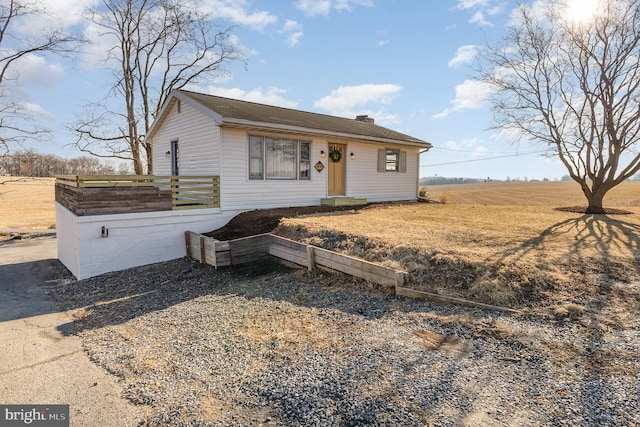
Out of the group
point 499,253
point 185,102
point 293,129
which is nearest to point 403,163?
point 293,129

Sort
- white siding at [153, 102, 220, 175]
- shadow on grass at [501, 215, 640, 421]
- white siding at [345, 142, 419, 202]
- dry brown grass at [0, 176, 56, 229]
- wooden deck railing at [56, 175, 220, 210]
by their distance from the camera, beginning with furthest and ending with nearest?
dry brown grass at [0, 176, 56, 229]
white siding at [345, 142, 419, 202]
white siding at [153, 102, 220, 175]
wooden deck railing at [56, 175, 220, 210]
shadow on grass at [501, 215, 640, 421]

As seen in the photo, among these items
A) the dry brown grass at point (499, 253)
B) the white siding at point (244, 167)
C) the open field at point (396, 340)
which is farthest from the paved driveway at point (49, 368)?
the white siding at point (244, 167)

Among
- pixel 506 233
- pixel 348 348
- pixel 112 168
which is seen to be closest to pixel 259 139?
pixel 506 233

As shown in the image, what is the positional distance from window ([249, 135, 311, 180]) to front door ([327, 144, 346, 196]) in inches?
40.8

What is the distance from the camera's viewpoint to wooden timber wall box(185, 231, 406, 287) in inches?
202

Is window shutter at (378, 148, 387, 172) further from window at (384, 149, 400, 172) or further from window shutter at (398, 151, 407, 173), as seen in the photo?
window shutter at (398, 151, 407, 173)

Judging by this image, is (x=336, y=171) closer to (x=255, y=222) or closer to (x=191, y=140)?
(x=255, y=222)

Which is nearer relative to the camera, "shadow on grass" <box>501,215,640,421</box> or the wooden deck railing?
"shadow on grass" <box>501,215,640,421</box>

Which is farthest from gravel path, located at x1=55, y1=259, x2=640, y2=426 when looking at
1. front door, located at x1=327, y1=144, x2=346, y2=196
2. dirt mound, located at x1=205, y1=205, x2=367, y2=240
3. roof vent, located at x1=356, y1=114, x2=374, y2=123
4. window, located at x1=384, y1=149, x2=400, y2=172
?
roof vent, located at x1=356, y1=114, x2=374, y2=123

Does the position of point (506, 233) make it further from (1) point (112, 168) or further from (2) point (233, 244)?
(1) point (112, 168)

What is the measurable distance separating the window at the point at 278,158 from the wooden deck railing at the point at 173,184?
1.24 meters

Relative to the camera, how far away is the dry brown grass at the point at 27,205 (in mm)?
17625

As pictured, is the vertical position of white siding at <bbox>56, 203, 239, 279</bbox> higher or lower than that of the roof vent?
lower

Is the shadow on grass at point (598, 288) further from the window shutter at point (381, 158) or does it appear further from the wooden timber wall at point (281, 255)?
the window shutter at point (381, 158)
